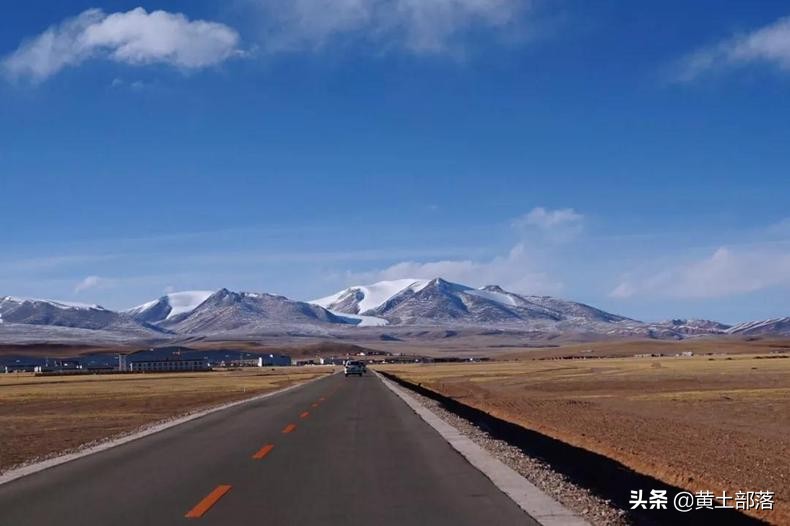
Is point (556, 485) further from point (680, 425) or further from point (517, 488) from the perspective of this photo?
point (680, 425)

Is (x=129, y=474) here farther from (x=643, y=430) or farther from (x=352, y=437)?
(x=643, y=430)

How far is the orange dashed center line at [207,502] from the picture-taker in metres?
11.6

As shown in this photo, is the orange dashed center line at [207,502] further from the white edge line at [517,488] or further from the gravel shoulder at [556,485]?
the gravel shoulder at [556,485]

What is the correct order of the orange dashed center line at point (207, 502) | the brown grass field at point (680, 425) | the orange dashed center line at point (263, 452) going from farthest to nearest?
the orange dashed center line at point (263, 452), the brown grass field at point (680, 425), the orange dashed center line at point (207, 502)

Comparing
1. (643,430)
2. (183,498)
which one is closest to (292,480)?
(183,498)

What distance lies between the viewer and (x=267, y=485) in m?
14.1

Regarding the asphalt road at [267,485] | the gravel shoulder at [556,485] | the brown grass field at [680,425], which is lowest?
the brown grass field at [680,425]

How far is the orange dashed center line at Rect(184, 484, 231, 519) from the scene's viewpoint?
455 inches

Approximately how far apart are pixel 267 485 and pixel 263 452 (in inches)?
200

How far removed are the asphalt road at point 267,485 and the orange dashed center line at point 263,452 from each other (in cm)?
2

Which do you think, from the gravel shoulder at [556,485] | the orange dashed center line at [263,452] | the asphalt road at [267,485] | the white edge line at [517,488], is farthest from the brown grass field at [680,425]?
the orange dashed center line at [263,452]

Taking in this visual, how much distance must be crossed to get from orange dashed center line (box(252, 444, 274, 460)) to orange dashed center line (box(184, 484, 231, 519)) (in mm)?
4202

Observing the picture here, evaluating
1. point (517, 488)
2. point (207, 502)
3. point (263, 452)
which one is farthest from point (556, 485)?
point (263, 452)

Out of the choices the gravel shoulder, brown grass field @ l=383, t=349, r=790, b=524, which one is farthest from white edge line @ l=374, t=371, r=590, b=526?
brown grass field @ l=383, t=349, r=790, b=524
